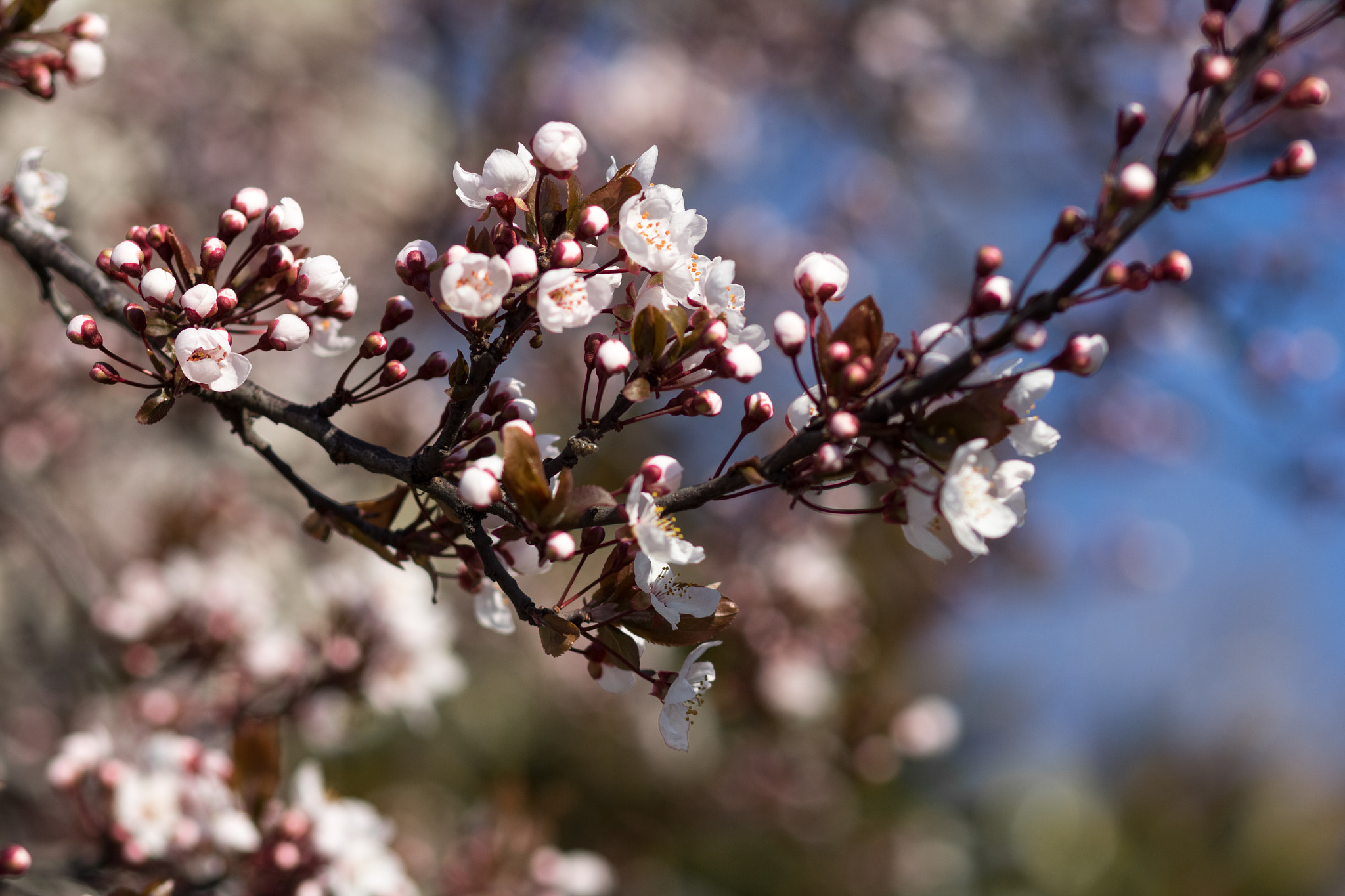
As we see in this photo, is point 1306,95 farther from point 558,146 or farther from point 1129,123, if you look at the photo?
point 558,146

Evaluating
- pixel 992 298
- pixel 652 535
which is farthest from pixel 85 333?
pixel 992 298

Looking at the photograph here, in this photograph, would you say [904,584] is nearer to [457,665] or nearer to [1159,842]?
[1159,842]

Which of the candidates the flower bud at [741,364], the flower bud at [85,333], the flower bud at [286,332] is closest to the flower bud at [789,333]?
the flower bud at [741,364]

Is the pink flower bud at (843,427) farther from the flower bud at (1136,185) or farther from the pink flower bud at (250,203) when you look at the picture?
the pink flower bud at (250,203)

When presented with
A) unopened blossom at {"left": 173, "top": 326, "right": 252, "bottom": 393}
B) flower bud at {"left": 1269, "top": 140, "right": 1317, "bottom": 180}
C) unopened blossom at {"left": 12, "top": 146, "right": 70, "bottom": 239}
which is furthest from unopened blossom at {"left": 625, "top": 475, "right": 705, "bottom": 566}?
unopened blossom at {"left": 12, "top": 146, "right": 70, "bottom": 239}

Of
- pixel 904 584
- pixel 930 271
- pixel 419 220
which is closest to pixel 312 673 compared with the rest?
pixel 419 220

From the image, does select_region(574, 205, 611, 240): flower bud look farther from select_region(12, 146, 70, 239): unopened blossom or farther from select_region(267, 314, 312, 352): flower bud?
select_region(12, 146, 70, 239): unopened blossom
